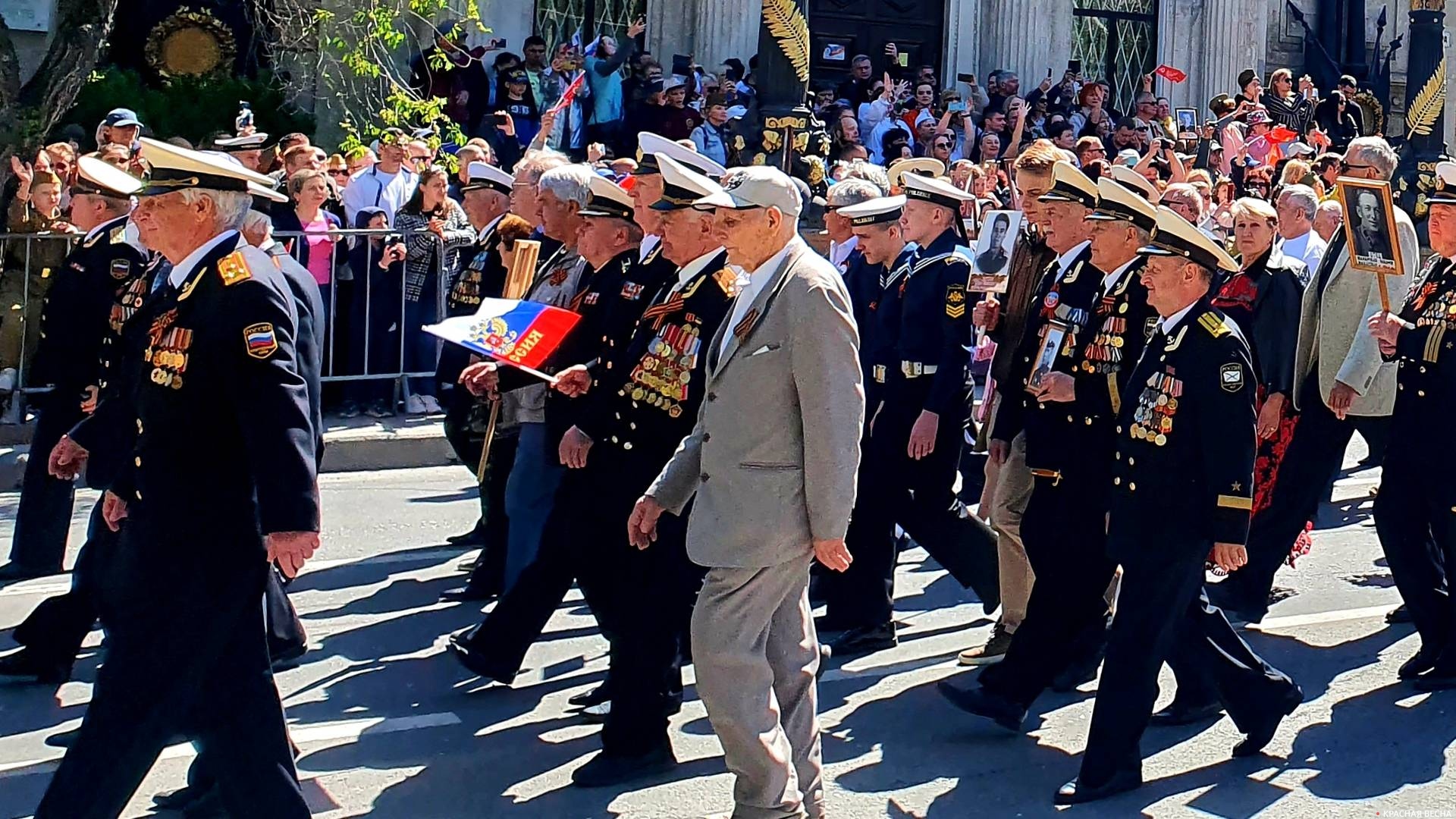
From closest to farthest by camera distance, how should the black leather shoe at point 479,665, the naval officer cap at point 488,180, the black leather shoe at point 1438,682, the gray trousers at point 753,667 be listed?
1. the gray trousers at point 753,667
2. the black leather shoe at point 479,665
3. the black leather shoe at point 1438,682
4. the naval officer cap at point 488,180

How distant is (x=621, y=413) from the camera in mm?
6121

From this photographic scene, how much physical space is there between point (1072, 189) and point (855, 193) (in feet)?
3.60

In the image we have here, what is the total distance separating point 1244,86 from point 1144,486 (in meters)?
17.3

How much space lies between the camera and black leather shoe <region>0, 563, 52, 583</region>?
327 inches

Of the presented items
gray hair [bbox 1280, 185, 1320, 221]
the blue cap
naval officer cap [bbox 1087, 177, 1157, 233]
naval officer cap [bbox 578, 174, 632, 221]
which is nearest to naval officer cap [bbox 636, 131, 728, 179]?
naval officer cap [bbox 578, 174, 632, 221]

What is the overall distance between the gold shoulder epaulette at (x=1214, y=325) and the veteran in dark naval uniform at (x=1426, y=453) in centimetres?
199

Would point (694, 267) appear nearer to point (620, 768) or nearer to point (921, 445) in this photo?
point (620, 768)

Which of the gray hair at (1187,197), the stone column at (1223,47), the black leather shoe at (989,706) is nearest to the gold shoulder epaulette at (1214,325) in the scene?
the black leather shoe at (989,706)

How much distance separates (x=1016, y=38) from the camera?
2497cm

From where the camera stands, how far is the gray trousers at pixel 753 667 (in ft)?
16.9

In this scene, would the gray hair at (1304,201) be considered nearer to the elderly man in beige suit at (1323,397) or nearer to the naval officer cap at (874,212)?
the elderly man in beige suit at (1323,397)

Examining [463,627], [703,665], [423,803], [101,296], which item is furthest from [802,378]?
[101,296]

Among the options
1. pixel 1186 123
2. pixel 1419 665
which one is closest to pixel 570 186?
pixel 1419 665

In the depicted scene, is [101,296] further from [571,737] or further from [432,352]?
[432,352]
